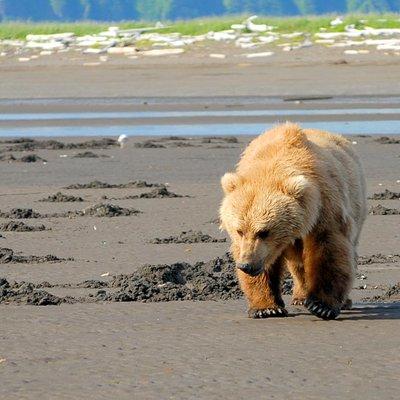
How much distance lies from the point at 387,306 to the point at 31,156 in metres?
9.47

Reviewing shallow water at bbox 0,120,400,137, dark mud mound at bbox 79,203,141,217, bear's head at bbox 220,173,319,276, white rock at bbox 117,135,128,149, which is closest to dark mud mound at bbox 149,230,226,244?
dark mud mound at bbox 79,203,141,217

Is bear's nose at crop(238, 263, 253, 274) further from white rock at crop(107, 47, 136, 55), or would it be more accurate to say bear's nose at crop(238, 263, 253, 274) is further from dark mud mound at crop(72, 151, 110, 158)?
white rock at crop(107, 47, 136, 55)

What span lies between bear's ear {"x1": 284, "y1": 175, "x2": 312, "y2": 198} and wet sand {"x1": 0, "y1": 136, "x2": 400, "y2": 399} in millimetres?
736

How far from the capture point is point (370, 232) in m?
10.1

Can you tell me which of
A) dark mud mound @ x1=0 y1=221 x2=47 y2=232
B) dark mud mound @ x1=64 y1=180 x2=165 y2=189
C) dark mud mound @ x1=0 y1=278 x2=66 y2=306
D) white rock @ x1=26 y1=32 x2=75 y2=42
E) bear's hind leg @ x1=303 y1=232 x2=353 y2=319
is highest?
bear's hind leg @ x1=303 y1=232 x2=353 y2=319

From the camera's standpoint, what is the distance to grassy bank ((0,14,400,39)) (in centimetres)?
3969

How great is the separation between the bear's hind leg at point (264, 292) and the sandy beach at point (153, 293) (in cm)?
10

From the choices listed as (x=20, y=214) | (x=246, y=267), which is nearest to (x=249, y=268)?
(x=246, y=267)

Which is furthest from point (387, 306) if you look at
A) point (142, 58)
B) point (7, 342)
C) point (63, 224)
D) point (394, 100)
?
point (142, 58)

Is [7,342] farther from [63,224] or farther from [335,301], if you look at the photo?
[63,224]

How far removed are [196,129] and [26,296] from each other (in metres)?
13.6

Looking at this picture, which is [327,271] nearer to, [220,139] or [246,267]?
[246,267]

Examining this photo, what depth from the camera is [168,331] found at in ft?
21.6

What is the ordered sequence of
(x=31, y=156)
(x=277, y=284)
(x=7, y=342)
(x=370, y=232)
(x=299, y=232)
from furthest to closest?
(x=31, y=156)
(x=370, y=232)
(x=277, y=284)
(x=299, y=232)
(x=7, y=342)
